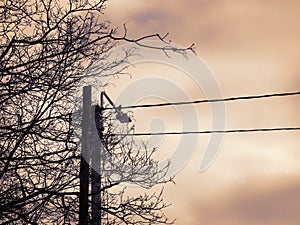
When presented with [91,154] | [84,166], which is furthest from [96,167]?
[84,166]

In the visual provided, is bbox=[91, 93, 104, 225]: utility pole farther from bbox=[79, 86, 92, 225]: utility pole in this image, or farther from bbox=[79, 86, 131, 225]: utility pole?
bbox=[79, 86, 92, 225]: utility pole

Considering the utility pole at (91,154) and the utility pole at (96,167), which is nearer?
the utility pole at (91,154)

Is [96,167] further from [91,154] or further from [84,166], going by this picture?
[84,166]

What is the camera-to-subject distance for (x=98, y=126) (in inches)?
359

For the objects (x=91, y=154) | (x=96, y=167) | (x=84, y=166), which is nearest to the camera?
(x=84, y=166)

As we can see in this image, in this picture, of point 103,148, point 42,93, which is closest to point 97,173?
point 103,148

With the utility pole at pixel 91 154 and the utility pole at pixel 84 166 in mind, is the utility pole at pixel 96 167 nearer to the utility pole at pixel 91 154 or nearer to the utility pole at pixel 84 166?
the utility pole at pixel 91 154

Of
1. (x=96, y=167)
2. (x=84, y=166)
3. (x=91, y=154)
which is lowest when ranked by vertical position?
(x=84, y=166)

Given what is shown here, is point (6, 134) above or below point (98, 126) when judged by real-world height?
below

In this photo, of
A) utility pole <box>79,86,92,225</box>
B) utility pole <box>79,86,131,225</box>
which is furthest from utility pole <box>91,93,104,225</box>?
utility pole <box>79,86,92,225</box>

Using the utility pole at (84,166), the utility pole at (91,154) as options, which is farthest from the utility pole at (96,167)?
the utility pole at (84,166)

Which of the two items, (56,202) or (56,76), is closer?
(56,76)

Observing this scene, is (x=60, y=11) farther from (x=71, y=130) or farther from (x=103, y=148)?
(x=103, y=148)

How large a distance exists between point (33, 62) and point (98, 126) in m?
2.51
